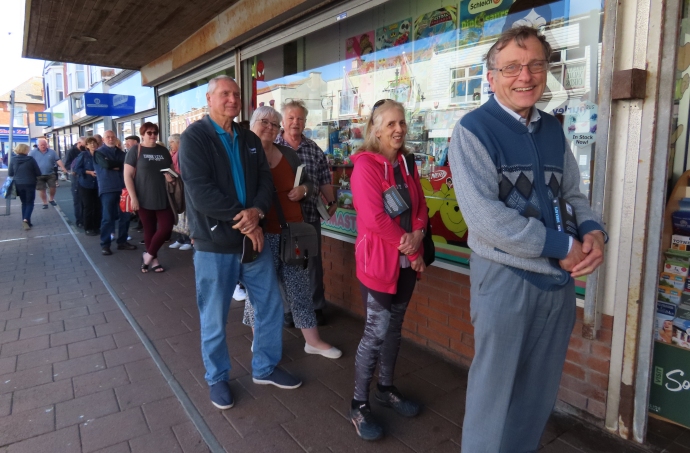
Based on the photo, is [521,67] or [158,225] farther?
[158,225]

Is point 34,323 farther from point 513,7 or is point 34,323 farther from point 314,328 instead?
point 513,7

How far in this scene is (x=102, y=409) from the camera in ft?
9.51

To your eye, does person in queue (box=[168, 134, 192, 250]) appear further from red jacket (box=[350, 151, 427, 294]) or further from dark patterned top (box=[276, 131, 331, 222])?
red jacket (box=[350, 151, 427, 294])

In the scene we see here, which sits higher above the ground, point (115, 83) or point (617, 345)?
point (115, 83)

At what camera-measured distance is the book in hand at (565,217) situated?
5.50 ft

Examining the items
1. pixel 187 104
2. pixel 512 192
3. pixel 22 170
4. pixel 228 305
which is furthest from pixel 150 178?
pixel 22 170

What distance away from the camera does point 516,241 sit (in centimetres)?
161

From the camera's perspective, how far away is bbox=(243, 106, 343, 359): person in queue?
3395 mm

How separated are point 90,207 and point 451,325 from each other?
26.6 feet

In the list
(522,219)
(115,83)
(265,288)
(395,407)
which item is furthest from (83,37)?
(115,83)

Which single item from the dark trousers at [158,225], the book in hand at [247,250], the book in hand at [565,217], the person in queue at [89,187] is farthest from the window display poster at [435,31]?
the person in queue at [89,187]

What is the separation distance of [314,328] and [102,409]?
Result: 4.96 ft

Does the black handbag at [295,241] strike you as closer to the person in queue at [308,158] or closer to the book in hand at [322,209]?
the person in queue at [308,158]

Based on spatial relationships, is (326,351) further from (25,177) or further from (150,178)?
(25,177)
